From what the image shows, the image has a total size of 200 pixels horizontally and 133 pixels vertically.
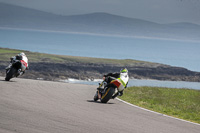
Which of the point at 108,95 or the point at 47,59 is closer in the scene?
the point at 108,95

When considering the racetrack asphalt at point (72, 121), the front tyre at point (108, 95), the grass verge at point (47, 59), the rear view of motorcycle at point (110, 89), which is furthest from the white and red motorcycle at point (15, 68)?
the grass verge at point (47, 59)

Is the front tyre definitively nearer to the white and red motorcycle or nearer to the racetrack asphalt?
the racetrack asphalt

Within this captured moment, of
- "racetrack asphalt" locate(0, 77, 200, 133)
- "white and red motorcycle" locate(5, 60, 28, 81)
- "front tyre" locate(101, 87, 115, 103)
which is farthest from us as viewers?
"white and red motorcycle" locate(5, 60, 28, 81)

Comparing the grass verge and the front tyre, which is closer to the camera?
the front tyre

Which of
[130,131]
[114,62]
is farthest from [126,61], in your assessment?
[130,131]

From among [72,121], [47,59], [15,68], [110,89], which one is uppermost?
[47,59]

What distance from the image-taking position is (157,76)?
439 feet

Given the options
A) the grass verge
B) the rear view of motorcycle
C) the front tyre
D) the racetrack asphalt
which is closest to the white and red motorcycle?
the rear view of motorcycle

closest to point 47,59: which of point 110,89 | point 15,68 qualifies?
point 15,68

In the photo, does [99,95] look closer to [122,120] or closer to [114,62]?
[122,120]

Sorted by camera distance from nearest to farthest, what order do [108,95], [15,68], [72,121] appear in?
[72,121], [108,95], [15,68]

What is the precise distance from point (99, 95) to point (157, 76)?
12087 cm

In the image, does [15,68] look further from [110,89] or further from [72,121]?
[72,121]

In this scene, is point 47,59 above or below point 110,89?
above
